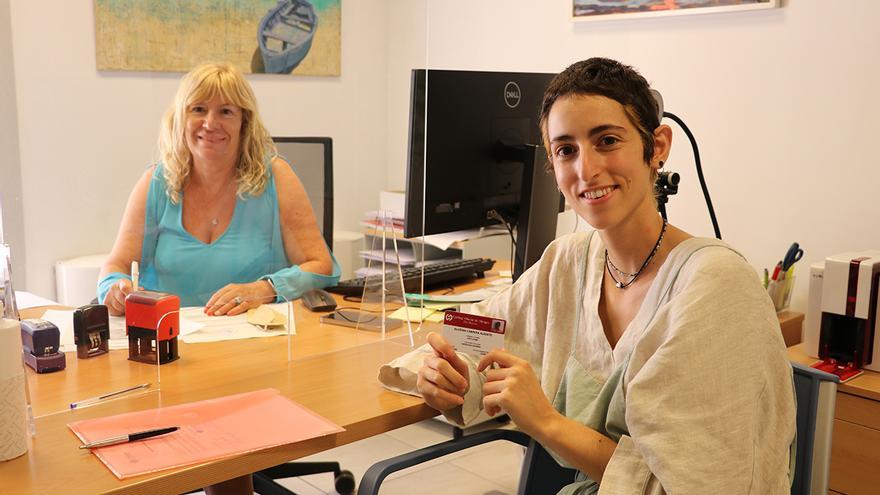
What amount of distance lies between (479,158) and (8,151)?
3.54 feet

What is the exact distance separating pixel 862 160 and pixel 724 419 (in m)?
1.99

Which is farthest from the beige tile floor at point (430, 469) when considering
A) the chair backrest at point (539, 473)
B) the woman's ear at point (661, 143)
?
the woman's ear at point (661, 143)

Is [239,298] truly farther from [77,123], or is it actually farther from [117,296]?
[77,123]

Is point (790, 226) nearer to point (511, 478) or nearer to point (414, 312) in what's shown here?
point (511, 478)

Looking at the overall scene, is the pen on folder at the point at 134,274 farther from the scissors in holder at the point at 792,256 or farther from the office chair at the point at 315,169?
the scissors in holder at the point at 792,256

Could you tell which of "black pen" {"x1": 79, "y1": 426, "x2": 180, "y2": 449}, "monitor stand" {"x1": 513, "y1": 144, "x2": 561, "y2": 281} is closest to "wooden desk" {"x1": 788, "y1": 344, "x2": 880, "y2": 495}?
"monitor stand" {"x1": 513, "y1": 144, "x2": 561, "y2": 281}

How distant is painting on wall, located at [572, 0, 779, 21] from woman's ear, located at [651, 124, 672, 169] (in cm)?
178

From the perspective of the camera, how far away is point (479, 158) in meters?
2.16

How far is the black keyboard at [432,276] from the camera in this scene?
2.11 metres

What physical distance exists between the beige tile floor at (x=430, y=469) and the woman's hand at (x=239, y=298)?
1.22 meters

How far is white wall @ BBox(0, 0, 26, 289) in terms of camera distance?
1.46 meters

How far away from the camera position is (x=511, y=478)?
303cm

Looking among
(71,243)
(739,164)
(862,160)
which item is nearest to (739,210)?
(739,164)

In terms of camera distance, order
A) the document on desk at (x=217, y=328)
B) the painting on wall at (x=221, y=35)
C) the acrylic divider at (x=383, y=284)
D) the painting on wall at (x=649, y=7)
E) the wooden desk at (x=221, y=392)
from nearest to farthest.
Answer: the wooden desk at (x=221, y=392), the painting on wall at (x=221, y=35), the document on desk at (x=217, y=328), the acrylic divider at (x=383, y=284), the painting on wall at (x=649, y=7)
